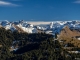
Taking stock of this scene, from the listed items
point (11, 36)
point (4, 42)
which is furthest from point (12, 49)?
point (11, 36)

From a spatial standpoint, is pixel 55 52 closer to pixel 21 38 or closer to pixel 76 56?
pixel 76 56

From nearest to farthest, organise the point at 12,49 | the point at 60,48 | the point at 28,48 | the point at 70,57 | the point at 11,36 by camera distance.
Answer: the point at 70,57 → the point at 60,48 → the point at 28,48 → the point at 12,49 → the point at 11,36

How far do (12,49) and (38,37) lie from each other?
27.5 meters

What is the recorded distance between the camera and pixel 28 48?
16438 centimetres

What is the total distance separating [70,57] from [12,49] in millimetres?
48335

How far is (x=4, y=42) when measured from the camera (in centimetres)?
18300

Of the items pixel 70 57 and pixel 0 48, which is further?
pixel 0 48

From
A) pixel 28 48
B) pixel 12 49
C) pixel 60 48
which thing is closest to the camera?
pixel 60 48

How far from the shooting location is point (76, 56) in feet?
450

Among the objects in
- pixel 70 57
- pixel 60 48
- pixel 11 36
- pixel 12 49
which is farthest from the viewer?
pixel 11 36

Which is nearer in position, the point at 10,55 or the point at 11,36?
the point at 10,55

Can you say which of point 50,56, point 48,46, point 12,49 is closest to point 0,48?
point 12,49

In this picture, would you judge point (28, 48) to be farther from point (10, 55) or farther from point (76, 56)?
point (76, 56)

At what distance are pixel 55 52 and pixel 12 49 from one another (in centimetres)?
3997
